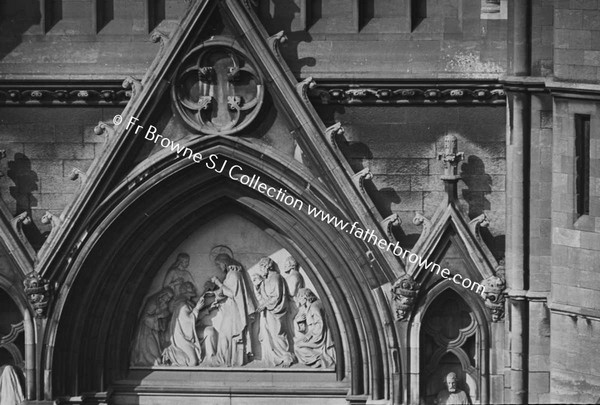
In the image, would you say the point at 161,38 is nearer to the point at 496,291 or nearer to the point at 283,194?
the point at 283,194

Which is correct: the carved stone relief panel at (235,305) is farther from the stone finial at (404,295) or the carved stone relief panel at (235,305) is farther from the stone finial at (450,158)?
the stone finial at (450,158)

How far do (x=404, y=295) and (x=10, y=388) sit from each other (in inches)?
215

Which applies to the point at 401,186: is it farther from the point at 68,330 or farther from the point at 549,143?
the point at 68,330

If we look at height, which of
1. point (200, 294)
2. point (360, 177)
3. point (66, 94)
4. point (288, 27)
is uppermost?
point (288, 27)

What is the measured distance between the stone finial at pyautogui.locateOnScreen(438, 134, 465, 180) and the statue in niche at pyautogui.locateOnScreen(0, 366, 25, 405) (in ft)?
20.8

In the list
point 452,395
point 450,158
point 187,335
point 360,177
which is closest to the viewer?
point 450,158

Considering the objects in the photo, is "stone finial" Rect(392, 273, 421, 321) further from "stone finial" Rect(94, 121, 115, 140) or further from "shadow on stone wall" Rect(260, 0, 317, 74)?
"stone finial" Rect(94, 121, 115, 140)

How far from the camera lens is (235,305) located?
99.8 ft

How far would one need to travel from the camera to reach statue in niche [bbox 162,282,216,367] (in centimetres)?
3048

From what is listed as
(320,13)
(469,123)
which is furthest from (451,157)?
(320,13)

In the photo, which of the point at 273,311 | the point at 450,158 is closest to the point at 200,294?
the point at 273,311

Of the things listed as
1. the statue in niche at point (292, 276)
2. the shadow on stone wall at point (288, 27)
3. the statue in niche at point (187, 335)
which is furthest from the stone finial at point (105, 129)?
the statue in niche at point (292, 276)

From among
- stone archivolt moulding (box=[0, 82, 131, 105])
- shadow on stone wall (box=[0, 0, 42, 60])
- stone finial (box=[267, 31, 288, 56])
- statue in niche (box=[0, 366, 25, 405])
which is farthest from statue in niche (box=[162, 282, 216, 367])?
shadow on stone wall (box=[0, 0, 42, 60])

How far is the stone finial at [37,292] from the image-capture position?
1170 inches
